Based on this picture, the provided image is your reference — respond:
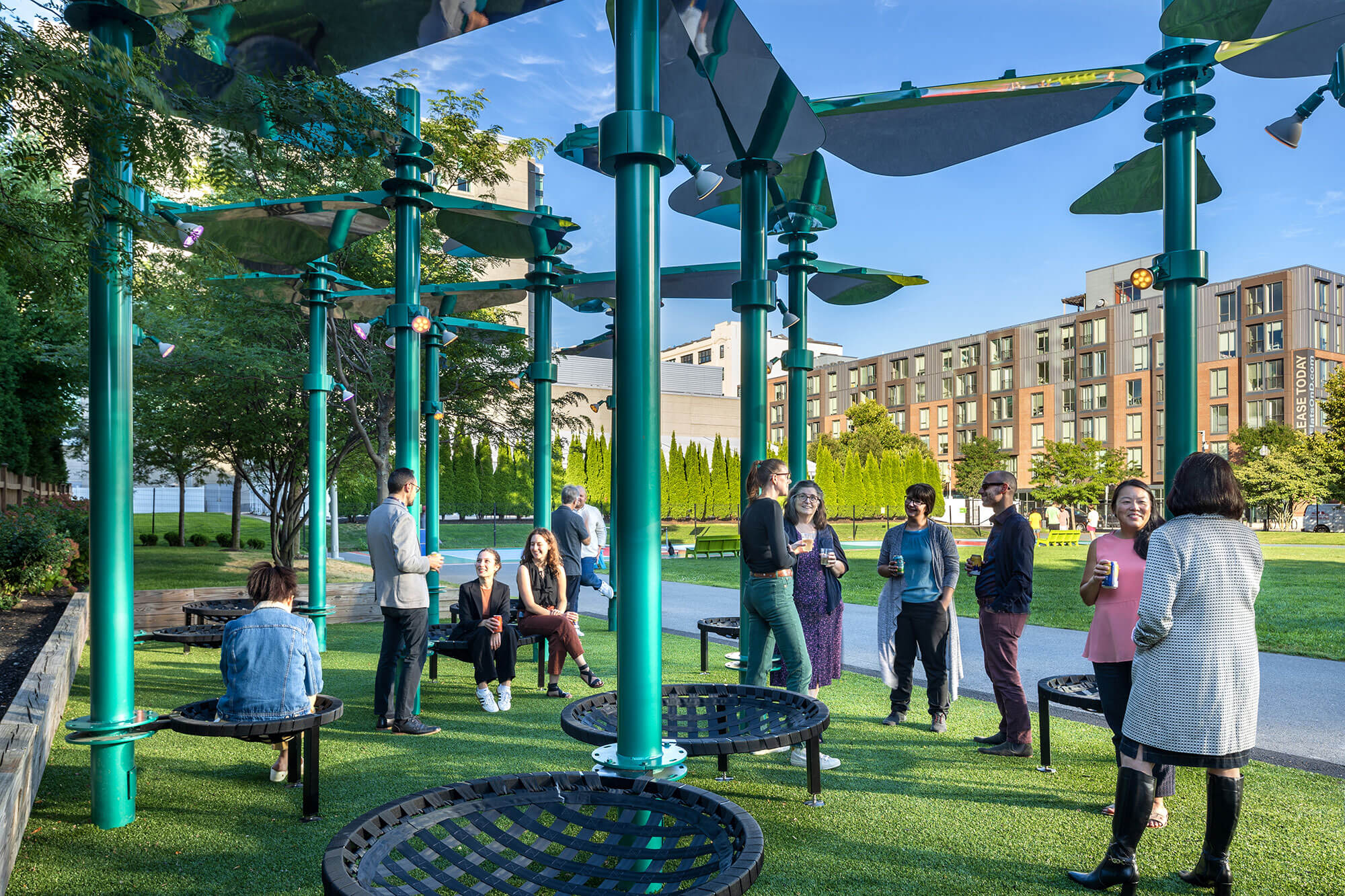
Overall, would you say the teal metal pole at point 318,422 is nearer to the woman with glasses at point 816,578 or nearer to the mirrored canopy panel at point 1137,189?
the woman with glasses at point 816,578

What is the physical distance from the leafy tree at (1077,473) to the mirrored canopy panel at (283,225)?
58071mm

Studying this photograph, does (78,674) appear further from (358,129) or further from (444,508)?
(444,508)

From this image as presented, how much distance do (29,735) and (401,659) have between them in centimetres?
226

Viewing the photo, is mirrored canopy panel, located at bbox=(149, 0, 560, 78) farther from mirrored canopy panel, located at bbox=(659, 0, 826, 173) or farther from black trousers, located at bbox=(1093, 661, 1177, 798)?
black trousers, located at bbox=(1093, 661, 1177, 798)

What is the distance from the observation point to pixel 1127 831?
3887 mm

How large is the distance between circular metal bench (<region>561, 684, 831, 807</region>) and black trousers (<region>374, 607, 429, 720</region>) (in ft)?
6.88

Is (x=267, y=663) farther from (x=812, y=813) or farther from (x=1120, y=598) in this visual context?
(x=1120, y=598)

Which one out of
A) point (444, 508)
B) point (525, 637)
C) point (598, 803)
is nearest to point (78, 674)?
point (525, 637)

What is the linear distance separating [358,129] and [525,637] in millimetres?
5316

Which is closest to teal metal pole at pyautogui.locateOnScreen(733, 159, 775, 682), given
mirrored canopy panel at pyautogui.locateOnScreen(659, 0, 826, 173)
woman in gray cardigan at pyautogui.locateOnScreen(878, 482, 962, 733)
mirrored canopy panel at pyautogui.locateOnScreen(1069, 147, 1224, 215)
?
mirrored canopy panel at pyautogui.locateOnScreen(659, 0, 826, 173)

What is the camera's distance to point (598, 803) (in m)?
3.15

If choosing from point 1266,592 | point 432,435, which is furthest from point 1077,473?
point 432,435

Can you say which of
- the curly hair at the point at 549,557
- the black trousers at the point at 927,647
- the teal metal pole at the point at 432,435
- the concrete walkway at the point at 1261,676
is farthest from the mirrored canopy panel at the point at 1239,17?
the teal metal pole at the point at 432,435

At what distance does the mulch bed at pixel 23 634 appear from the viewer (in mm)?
7512
